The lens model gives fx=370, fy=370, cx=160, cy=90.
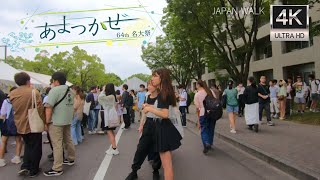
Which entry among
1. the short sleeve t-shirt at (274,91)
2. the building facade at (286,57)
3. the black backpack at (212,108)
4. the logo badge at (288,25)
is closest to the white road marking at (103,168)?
the black backpack at (212,108)

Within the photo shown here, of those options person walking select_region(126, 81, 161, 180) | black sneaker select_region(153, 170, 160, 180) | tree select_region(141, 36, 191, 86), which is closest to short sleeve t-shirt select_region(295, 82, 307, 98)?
black sneaker select_region(153, 170, 160, 180)

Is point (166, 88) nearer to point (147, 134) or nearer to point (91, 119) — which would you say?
point (147, 134)

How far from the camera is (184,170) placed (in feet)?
22.5

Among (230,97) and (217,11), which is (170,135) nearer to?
(230,97)

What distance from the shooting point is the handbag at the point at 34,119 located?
6.57 metres

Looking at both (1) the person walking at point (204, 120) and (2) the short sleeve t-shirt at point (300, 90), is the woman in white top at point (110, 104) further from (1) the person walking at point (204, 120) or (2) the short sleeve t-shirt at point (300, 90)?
(2) the short sleeve t-shirt at point (300, 90)

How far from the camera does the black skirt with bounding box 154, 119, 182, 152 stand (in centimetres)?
491

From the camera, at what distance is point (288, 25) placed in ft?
22.7

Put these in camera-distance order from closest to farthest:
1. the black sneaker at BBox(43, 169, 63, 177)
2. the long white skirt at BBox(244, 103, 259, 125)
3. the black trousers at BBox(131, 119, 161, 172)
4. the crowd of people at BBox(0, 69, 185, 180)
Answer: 1. the crowd of people at BBox(0, 69, 185, 180)
2. the black trousers at BBox(131, 119, 161, 172)
3. the black sneaker at BBox(43, 169, 63, 177)
4. the long white skirt at BBox(244, 103, 259, 125)

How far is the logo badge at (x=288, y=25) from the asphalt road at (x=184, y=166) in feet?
8.20

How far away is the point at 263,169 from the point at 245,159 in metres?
1.02

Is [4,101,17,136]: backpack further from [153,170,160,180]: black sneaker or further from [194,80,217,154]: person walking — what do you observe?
[194,80,217,154]: person walking

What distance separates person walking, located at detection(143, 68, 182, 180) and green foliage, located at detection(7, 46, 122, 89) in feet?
178

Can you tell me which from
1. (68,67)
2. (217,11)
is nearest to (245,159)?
(217,11)
